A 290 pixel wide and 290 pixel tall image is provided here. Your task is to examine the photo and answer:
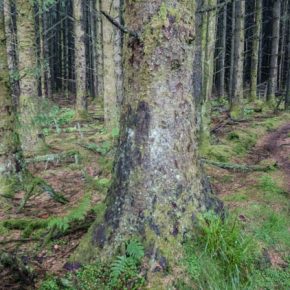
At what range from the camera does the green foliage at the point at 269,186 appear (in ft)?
20.1

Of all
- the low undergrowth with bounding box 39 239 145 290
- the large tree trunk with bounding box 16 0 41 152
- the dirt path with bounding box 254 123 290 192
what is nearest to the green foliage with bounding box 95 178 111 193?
the large tree trunk with bounding box 16 0 41 152

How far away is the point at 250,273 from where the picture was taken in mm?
3568

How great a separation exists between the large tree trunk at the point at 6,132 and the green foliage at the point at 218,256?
11.2 ft

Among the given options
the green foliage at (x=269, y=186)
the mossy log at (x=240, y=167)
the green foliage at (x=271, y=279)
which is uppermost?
the mossy log at (x=240, y=167)

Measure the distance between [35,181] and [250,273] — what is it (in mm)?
3246

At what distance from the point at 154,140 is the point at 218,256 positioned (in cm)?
128

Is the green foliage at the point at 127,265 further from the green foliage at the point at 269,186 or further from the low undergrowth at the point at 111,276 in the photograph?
the green foliage at the point at 269,186

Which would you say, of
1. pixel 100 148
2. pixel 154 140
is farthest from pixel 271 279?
pixel 100 148

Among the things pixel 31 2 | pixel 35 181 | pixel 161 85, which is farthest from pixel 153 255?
pixel 31 2

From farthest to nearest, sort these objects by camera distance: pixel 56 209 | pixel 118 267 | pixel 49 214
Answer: pixel 56 209 < pixel 49 214 < pixel 118 267

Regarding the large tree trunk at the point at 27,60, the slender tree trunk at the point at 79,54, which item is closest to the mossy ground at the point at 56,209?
the large tree trunk at the point at 27,60

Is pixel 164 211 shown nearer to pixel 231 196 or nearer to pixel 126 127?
pixel 126 127

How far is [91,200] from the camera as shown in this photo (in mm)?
5555

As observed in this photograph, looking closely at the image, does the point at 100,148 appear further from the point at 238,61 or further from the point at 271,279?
the point at 238,61
